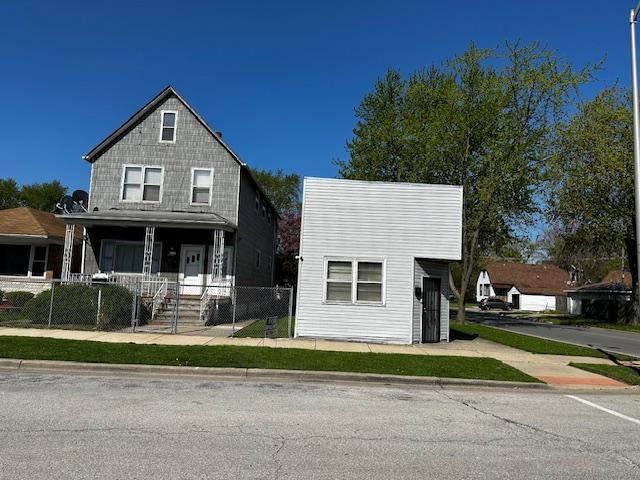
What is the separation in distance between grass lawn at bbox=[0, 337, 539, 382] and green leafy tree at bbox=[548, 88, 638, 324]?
76.0 feet

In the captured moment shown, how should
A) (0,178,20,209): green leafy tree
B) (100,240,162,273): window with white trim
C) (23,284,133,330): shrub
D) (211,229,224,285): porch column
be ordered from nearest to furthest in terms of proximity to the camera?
(23,284,133,330): shrub, (211,229,224,285): porch column, (100,240,162,273): window with white trim, (0,178,20,209): green leafy tree

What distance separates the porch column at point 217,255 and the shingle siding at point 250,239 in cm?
164

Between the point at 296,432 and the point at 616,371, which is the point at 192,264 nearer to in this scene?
the point at 616,371

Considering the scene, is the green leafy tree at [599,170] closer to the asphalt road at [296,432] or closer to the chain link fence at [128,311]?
the chain link fence at [128,311]

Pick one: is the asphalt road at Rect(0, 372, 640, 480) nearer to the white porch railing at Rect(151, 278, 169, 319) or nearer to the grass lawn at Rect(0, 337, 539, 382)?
the grass lawn at Rect(0, 337, 539, 382)

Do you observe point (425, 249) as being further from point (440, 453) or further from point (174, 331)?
point (440, 453)

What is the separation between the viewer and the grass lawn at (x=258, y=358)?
10656mm

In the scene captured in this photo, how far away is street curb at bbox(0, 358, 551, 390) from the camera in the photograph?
1015 cm

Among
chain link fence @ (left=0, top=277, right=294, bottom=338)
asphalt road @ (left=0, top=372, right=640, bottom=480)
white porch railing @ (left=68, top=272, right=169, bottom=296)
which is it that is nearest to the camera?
asphalt road @ (left=0, top=372, right=640, bottom=480)

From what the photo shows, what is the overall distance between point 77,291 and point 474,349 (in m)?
12.8

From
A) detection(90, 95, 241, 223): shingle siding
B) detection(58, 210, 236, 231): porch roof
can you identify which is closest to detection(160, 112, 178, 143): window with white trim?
detection(90, 95, 241, 223): shingle siding

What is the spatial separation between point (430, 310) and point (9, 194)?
4940 cm

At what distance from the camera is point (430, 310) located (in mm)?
16609

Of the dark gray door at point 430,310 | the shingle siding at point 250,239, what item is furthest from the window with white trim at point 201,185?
the dark gray door at point 430,310
